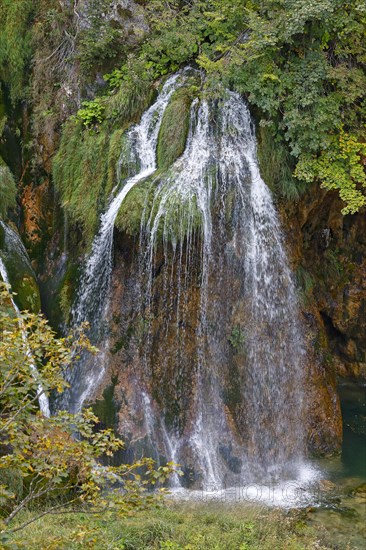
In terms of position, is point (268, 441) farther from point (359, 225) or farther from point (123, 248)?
point (359, 225)

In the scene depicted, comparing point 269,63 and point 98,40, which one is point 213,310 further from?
point 98,40

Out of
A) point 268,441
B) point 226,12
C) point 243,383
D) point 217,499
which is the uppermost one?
point 226,12

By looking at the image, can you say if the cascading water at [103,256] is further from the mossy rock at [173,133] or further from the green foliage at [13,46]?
the green foliage at [13,46]

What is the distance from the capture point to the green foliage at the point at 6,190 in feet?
29.8

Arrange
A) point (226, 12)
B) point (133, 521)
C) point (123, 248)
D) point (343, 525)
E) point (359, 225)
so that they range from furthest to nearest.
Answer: point (359, 225)
point (226, 12)
point (123, 248)
point (343, 525)
point (133, 521)

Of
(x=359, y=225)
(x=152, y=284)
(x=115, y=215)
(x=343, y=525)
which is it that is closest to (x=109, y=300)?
(x=152, y=284)

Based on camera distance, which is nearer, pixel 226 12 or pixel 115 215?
pixel 115 215

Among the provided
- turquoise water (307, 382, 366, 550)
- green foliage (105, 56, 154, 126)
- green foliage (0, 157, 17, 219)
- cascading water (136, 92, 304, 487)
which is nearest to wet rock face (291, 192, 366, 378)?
turquoise water (307, 382, 366, 550)

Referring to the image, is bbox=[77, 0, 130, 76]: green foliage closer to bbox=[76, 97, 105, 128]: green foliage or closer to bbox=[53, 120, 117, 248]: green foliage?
bbox=[76, 97, 105, 128]: green foliage

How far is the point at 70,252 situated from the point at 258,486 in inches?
177

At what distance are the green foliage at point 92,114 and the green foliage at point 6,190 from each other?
1501 millimetres

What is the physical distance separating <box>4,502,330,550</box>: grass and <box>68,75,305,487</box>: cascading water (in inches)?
54.9

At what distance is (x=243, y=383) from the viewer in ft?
27.2

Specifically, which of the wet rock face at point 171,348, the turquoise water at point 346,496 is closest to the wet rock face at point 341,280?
the turquoise water at point 346,496
